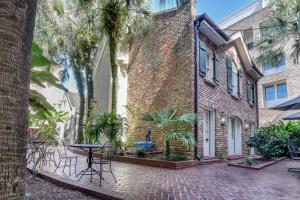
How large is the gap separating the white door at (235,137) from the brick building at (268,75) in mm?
8436

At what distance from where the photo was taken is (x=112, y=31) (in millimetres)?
11008

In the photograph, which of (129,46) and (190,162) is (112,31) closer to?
(129,46)

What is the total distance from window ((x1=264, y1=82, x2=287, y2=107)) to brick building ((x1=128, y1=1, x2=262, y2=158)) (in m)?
10.6

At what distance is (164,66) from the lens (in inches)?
445

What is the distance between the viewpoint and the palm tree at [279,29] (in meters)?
14.0

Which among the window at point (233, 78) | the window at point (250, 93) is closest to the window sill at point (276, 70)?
the window at point (250, 93)

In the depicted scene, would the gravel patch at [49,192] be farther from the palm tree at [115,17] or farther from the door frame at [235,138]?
the door frame at [235,138]

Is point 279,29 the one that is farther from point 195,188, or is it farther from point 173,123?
point 195,188

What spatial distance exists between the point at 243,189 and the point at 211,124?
611 cm

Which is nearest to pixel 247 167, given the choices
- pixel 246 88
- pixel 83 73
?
pixel 246 88

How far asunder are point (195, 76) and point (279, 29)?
843 centimetres

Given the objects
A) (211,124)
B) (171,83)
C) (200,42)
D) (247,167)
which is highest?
(200,42)

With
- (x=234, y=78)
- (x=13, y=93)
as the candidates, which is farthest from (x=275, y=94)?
(x=13, y=93)

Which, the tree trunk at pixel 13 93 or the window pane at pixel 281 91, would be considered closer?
the tree trunk at pixel 13 93
